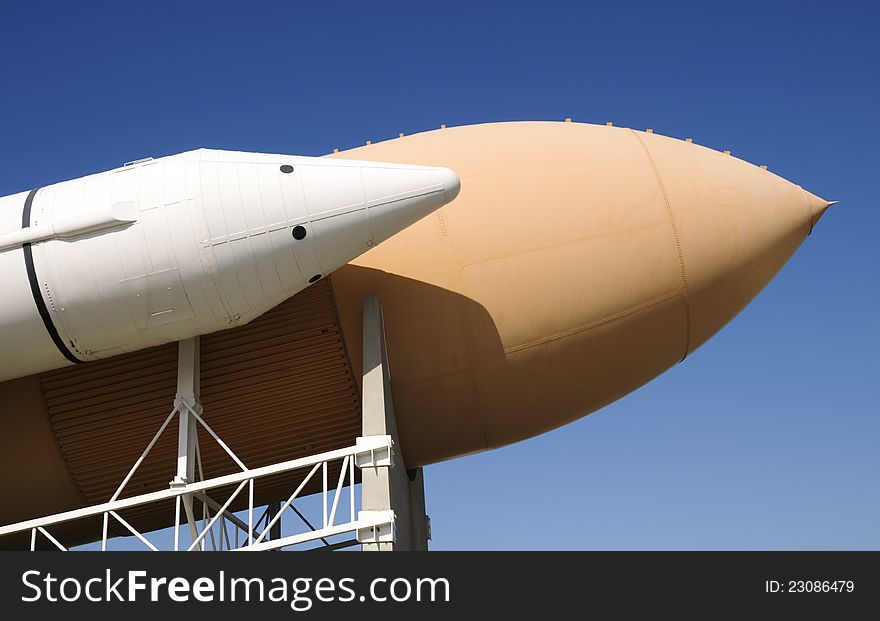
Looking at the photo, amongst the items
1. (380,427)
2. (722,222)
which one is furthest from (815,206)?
(380,427)

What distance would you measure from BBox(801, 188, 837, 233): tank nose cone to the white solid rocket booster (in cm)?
528

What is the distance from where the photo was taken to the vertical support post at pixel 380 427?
9797mm

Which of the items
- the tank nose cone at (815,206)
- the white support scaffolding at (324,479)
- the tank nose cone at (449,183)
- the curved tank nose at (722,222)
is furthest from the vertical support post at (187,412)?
the tank nose cone at (815,206)

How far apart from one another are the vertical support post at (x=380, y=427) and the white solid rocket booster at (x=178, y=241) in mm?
1029

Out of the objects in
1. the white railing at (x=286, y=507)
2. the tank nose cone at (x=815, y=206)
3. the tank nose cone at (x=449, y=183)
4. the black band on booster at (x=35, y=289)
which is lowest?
the white railing at (x=286, y=507)

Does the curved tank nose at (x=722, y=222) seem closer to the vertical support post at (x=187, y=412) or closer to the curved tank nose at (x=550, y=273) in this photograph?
the curved tank nose at (x=550, y=273)

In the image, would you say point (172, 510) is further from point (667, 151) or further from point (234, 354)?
point (667, 151)

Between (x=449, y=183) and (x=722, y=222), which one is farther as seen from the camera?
(x=722, y=222)

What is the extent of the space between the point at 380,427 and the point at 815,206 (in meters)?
6.59

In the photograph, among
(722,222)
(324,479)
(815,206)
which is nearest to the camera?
(324,479)

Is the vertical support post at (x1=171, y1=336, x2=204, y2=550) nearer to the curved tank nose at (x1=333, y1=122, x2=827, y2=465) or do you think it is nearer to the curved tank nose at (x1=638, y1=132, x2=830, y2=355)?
the curved tank nose at (x1=333, y1=122, x2=827, y2=465)

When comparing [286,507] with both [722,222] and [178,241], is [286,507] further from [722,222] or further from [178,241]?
[722,222]

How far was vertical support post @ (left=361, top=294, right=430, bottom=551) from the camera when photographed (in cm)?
980

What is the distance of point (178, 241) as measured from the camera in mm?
9750
